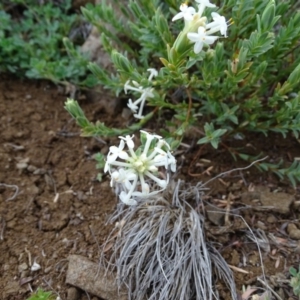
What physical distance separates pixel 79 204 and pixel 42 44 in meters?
0.92

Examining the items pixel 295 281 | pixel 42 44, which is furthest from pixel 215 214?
pixel 42 44

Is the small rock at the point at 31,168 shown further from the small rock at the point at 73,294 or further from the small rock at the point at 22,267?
the small rock at the point at 73,294

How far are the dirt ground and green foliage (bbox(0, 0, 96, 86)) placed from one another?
0.19 meters

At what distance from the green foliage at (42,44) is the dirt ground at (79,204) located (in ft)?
0.62

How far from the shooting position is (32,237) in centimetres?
210

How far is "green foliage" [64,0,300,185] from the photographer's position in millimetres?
1864

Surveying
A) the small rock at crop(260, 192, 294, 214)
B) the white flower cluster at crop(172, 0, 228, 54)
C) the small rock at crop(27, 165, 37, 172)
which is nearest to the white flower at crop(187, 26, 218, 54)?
the white flower cluster at crop(172, 0, 228, 54)

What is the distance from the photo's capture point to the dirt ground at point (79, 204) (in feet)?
6.57

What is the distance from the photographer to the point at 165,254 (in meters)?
1.98

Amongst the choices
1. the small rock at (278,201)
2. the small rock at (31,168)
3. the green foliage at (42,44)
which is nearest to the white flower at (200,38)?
the small rock at (278,201)

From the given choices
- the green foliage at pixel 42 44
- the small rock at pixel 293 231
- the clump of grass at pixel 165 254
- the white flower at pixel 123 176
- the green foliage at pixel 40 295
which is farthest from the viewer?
the green foliage at pixel 42 44

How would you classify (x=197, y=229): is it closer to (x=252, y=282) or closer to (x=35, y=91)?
(x=252, y=282)

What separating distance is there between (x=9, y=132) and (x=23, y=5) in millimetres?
856

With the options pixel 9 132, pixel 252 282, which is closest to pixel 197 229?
pixel 252 282
